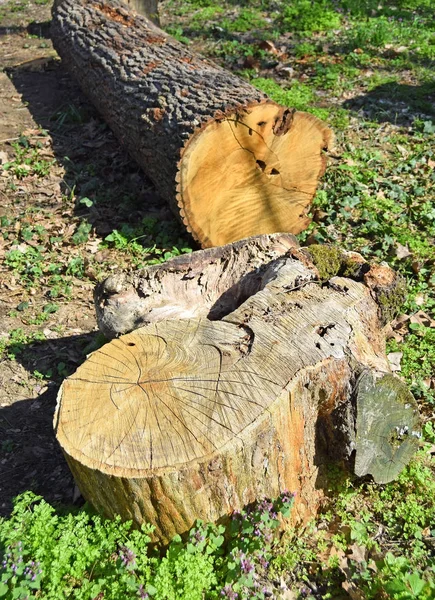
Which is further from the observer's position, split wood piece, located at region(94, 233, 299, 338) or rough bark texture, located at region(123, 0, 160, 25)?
rough bark texture, located at region(123, 0, 160, 25)

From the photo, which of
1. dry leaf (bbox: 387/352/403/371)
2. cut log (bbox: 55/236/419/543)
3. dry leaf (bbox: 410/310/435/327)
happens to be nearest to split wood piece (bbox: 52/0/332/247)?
dry leaf (bbox: 410/310/435/327)

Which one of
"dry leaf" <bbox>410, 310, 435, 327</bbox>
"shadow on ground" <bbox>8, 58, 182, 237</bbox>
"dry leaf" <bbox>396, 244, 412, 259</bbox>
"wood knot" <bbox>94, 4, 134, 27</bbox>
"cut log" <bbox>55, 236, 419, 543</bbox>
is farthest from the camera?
"wood knot" <bbox>94, 4, 134, 27</bbox>

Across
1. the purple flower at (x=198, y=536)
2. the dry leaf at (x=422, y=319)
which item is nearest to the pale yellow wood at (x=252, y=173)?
the dry leaf at (x=422, y=319)

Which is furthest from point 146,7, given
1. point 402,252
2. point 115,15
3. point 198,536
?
point 198,536

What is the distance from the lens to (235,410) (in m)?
2.46

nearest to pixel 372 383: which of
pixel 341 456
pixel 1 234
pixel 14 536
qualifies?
pixel 341 456

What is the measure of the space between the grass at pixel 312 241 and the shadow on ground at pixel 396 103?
27 mm

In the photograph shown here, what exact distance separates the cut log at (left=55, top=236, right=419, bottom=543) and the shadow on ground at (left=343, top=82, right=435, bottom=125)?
13.7ft

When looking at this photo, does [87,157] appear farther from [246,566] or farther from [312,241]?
[246,566]

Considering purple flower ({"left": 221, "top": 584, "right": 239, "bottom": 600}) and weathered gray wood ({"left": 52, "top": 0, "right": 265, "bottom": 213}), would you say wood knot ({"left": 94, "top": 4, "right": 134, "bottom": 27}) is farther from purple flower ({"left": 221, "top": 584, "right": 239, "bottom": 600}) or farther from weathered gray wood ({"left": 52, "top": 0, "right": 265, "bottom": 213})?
purple flower ({"left": 221, "top": 584, "right": 239, "bottom": 600})

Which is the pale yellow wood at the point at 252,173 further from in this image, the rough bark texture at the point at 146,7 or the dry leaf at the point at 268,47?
the rough bark texture at the point at 146,7

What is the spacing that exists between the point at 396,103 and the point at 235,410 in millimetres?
5574

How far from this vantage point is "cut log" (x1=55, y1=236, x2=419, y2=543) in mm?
2393

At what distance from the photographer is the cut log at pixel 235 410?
2393 mm
